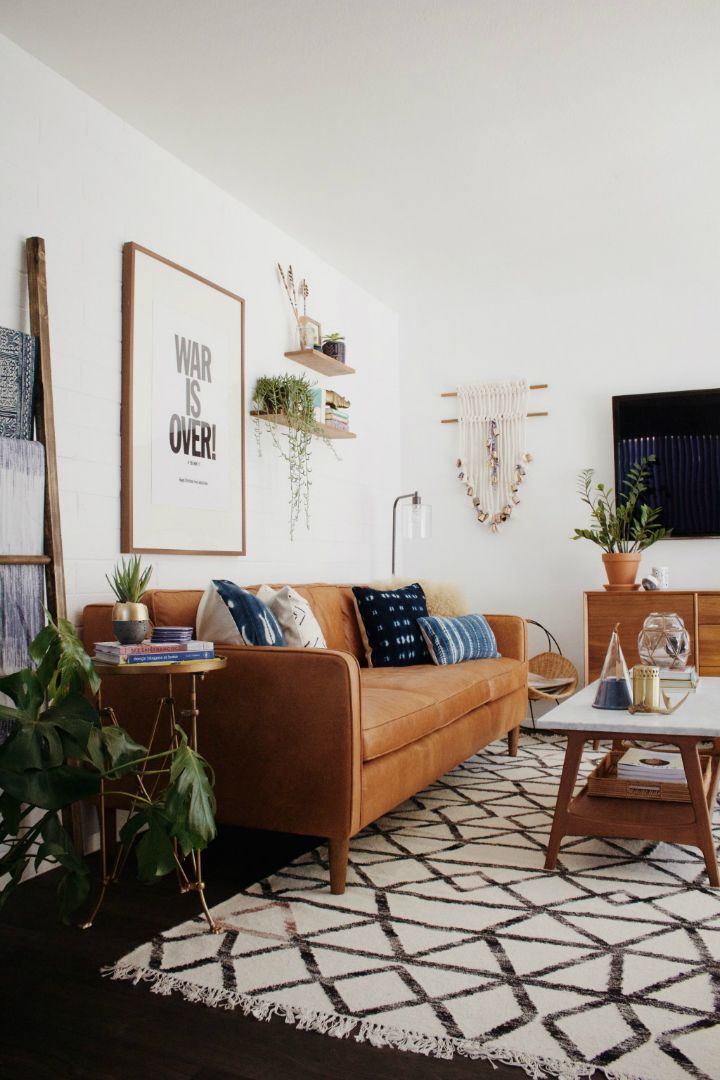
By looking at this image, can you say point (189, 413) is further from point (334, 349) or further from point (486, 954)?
point (486, 954)

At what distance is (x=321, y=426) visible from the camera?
4492 mm

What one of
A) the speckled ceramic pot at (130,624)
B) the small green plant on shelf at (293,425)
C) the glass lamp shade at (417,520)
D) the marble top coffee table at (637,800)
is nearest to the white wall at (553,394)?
the glass lamp shade at (417,520)

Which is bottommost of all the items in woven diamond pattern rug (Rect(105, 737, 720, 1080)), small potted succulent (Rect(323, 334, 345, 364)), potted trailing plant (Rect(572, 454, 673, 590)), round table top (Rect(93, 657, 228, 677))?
woven diamond pattern rug (Rect(105, 737, 720, 1080))

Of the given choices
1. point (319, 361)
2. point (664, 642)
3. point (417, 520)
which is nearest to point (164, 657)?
point (664, 642)

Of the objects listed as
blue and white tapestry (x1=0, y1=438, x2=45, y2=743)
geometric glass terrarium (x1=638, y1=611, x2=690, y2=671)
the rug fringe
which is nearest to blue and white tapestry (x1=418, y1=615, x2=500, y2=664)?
geometric glass terrarium (x1=638, y1=611, x2=690, y2=671)

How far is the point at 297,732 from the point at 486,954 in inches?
31.2

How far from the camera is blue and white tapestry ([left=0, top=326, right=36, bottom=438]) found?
265cm

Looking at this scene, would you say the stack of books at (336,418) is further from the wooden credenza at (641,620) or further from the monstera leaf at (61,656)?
the monstera leaf at (61,656)

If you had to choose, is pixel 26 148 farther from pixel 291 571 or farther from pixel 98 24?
pixel 291 571

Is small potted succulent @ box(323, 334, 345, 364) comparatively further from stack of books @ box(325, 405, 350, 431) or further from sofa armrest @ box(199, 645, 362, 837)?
sofa armrest @ box(199, 645, 362, 837)

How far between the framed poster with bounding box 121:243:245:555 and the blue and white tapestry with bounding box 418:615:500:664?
0.98m

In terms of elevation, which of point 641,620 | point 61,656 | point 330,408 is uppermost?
point 330,408

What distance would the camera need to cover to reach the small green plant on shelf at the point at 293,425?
4125 mm

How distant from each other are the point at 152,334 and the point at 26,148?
793 mm
